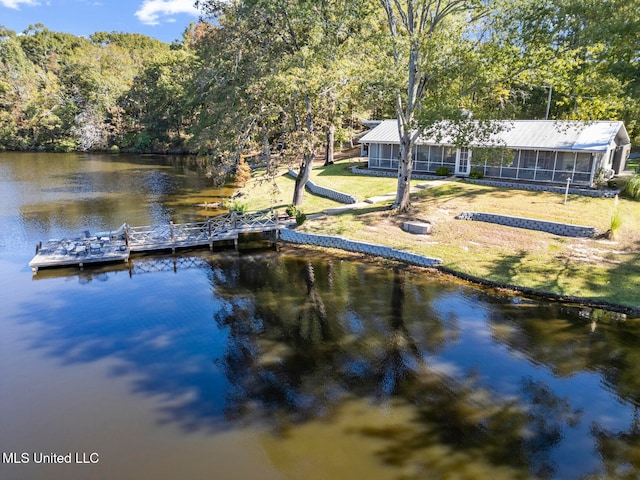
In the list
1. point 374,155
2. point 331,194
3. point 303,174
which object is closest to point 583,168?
point 374,155

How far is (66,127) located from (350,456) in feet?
267

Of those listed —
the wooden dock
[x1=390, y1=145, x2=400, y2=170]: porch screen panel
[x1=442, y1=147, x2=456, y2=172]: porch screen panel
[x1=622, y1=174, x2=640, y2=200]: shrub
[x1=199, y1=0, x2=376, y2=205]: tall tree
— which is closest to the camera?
the wooden dock

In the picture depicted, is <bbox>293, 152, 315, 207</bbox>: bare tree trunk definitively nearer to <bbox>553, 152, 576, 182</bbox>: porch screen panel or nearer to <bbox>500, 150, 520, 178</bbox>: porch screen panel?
<bbox>500, 150, 520, 178</bbox>: porch screen panel

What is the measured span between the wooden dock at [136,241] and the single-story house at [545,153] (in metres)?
11.6

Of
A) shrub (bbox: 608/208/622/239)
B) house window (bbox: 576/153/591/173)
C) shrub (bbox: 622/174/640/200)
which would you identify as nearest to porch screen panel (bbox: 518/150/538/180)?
house window (bbox: 576/153/591/173)

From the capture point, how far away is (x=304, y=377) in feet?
38.4

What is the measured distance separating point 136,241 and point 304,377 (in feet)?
46.4

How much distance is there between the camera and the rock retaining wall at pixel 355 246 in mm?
19875

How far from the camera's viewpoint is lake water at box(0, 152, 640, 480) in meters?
9.01

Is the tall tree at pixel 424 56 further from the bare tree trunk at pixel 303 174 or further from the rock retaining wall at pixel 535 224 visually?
the bare tree trunk at pixel 303 174

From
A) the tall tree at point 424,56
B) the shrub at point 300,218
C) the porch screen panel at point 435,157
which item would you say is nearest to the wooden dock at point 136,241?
the shrub at point 300,218

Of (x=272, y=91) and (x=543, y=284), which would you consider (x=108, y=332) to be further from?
(x=543, y=284)

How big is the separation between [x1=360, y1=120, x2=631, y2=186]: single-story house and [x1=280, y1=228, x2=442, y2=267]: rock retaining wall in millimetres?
7904

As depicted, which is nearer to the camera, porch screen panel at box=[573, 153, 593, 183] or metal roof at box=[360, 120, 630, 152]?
metal roof at box=[360, 120, 630, 152]
